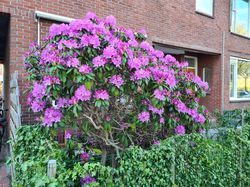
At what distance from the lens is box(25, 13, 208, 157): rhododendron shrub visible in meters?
2.87

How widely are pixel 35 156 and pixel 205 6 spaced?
30.5ft

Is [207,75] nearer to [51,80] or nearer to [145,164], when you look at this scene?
[145,164]

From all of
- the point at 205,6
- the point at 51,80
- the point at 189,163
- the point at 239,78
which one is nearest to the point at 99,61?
the point at 51,80

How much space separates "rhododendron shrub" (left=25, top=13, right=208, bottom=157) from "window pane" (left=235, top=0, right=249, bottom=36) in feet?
33.9

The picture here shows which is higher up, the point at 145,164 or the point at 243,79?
the point at 243,79

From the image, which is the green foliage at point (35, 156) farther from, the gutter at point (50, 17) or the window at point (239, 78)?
the window at point (239, 78)

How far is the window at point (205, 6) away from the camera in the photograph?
32.9 feet

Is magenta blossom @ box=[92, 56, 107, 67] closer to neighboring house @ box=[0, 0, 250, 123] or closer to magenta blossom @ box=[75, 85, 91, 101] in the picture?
magenta blossom @ box=[75, 85, 91, 101]

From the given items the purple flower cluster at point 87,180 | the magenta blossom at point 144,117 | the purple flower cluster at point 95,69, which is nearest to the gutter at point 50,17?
the purple flower cluster at point 95,69

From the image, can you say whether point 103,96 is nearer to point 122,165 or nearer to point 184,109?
point 122,165

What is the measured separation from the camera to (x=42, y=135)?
11.2ft

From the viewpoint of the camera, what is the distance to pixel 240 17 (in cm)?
1300

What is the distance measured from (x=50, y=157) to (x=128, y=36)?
1.74 metres

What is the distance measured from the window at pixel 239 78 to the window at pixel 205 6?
250 centimetres
